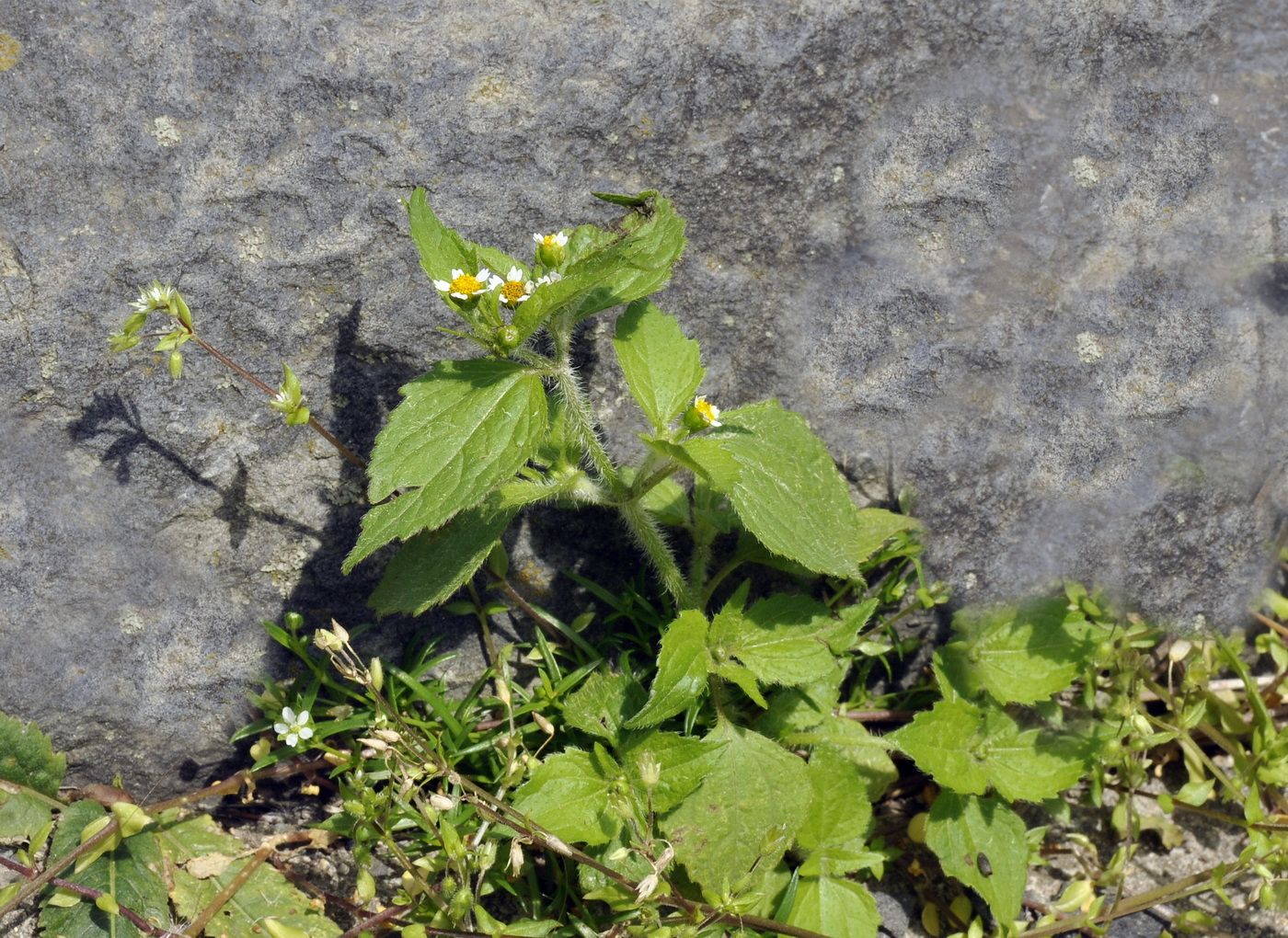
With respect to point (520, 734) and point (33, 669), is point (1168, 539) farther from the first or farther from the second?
point (33, 669)

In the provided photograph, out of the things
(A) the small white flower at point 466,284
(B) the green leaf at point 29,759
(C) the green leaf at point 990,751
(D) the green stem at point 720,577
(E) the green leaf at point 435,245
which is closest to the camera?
(A) the small white flower at point 466,284

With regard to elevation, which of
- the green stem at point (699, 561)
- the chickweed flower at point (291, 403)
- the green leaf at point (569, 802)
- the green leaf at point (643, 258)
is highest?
the green leaf at point (643, 258)

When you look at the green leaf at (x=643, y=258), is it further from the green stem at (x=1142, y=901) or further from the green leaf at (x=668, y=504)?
the green stem at (x=1142, y=901)

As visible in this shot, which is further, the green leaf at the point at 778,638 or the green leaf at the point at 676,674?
the green leaf at the point at 778,638

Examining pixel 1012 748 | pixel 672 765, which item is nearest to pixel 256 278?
pixel 672 765

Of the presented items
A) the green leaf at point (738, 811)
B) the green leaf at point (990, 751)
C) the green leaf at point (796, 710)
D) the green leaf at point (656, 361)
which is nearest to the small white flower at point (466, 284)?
the green leaf at point (656, 361)

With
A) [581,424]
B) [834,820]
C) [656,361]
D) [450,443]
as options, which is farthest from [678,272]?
[834,820]
